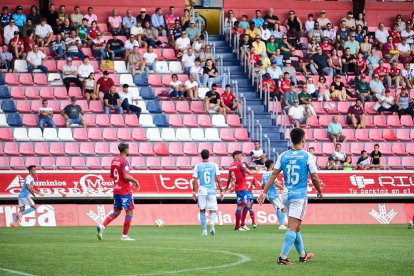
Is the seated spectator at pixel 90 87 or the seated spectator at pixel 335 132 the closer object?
the seated spectator at pixel 90 87

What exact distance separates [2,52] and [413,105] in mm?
16597

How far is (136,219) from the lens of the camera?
3039cm

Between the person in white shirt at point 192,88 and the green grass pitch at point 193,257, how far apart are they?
607 inches

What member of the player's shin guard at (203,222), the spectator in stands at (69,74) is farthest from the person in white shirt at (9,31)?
the player's shin guard at (203,222)

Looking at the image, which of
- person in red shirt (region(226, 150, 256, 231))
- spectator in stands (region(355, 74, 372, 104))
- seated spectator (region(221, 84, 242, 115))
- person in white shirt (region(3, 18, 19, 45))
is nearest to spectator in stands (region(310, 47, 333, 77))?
spectator in stands (region(355, 74, 372, 104))

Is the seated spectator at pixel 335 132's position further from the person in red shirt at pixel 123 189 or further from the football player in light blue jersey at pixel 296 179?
the football player in light blue jersey at pixel 296 179

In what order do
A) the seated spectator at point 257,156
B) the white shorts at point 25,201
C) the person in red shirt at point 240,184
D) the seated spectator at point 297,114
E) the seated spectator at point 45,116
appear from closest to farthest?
the person in red shirt at point 240,184, the white shorts at point 25,201, the seated spectator at point 257,156, the seated spectator at point 45,116, the seated spectator at point 297,114

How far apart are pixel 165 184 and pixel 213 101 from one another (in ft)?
17.1

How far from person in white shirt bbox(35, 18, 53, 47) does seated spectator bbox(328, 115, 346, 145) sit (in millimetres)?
11479

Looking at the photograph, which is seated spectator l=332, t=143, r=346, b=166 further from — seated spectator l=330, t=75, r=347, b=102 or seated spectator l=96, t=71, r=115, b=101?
seated spectator l=96, t=71, r=115, b=101

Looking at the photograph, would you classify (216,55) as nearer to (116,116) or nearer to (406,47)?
(116,116)

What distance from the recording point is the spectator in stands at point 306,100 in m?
35.5

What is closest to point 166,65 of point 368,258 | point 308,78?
point 308,78

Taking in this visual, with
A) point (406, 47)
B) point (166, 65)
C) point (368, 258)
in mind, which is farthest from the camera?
point (406, 47)
